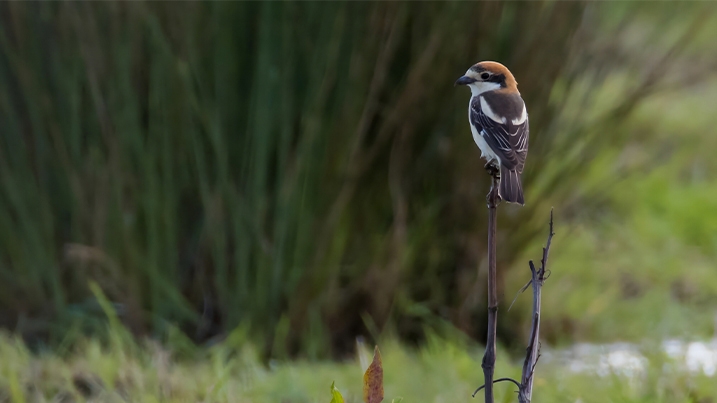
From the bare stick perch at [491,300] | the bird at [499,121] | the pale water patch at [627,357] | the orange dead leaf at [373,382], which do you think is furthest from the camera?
the pale water patch at [627,357]

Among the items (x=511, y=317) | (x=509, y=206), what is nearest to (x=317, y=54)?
(x=509, y=206)

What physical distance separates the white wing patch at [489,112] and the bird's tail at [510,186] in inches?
4.0

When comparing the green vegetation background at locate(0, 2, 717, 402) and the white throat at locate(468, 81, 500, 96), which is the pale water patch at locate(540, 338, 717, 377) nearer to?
the green vegetation background at locate(0, 2, 717, 402)

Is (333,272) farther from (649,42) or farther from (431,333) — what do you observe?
(649,42)

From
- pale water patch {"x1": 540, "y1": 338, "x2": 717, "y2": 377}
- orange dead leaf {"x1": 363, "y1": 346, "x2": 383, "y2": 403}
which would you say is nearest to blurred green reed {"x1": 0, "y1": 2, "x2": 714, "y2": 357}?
pale water patch {"x1": 540, "y1": 338, "x2": 717, "y2": 377}

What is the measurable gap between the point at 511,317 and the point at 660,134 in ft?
6.36

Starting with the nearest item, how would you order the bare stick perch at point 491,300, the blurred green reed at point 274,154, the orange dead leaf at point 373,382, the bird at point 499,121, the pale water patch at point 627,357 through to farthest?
1. the bare stick perch at point 491,300
2. the orange dead leaf at point 373,382
3. the bird at point 499,121
4. the pale water patch at point 627,357
5. the blurred green reed at point 274,154

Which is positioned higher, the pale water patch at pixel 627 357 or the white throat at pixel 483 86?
the white throat at pixel 483 86

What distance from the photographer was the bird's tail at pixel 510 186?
3.75ft

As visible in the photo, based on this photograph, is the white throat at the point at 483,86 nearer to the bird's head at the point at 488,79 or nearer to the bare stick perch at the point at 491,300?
the bird's head at the point at 488,79

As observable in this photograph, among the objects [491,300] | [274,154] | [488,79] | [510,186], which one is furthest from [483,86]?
[274,154]

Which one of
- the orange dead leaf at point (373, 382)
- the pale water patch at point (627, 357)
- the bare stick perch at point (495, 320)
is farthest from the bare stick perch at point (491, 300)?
the pale water patch at point (627, 357)

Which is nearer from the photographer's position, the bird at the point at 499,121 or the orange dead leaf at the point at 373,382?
the orange dead leaf at the point at 373,382

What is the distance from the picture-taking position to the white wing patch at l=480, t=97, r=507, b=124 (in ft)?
4.43
